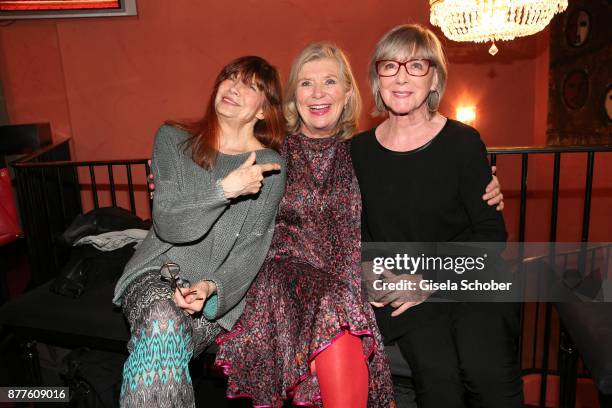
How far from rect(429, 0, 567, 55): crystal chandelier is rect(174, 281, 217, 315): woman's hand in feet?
10.0

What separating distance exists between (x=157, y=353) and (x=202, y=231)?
433 mm

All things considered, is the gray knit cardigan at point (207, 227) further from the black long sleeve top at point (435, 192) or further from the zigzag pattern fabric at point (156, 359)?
the black long sleeve top at point (435, 192)

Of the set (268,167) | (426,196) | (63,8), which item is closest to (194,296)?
(268,167)

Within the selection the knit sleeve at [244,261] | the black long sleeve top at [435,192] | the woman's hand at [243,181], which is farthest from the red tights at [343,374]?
the woman's hand at [243,181]

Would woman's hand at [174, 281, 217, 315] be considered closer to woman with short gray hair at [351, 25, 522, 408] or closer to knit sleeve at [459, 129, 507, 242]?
woman with short gray hair at [351, 25, 522, 408]

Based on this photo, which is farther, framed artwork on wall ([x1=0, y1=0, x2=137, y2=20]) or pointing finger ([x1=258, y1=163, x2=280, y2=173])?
framed artwork on wall ([x1=0, y1=0, x2=137, y2=20])

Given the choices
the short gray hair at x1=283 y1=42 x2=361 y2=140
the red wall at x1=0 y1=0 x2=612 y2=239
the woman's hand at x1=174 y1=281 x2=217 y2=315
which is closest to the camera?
the woman's hand at x1=174 y1=281 x2=217 y2=315

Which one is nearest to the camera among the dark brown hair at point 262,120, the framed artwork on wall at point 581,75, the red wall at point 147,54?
the dark brown hair at point 262,120

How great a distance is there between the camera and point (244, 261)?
171cm

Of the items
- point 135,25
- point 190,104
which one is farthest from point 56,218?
point 135,25

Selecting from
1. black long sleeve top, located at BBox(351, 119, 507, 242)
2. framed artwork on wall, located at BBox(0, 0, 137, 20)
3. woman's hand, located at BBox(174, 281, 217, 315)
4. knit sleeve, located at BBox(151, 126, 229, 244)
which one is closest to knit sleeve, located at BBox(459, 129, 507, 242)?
black long sleeve top, located at BBox(351, 119, 507, 242)

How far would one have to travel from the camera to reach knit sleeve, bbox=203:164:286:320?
164 cm

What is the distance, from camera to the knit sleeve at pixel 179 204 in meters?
1.61

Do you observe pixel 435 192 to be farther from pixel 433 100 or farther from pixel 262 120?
pixel 262 120
